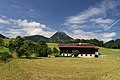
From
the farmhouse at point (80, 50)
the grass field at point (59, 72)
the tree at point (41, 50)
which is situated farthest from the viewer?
the farmhouse at point (80, 50)

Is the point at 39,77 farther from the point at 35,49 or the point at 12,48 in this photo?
the point at 35,49

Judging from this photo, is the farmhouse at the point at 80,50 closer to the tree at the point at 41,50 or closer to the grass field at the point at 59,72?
the tree at the point at 41,50

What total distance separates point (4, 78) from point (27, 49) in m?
49.5

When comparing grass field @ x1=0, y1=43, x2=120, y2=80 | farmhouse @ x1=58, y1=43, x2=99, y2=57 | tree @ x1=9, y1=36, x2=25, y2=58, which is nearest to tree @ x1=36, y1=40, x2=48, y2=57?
tree @ x1=9, y1=36, x2=25, y2=58

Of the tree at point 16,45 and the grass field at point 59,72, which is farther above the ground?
the tree at point 16,45

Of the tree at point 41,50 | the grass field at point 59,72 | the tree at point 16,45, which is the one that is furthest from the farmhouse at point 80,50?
the grass field at point 59,72

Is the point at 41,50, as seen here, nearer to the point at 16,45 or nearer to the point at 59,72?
the point at 16,45

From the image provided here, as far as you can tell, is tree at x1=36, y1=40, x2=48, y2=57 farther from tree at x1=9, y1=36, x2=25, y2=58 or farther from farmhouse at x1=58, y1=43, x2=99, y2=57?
farmhouse at x1=58, y1=43, x2=99, y2=57

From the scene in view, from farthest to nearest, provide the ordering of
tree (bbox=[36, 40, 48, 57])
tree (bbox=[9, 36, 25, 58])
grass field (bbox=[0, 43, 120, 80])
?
tree (bbox=[36, 40, 48, 57]) < tree (bbox=[9, 36, 25, 58]) < grass field (bbox=[0, 43, 120, 80])

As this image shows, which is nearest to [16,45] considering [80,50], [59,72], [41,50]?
[41,50]

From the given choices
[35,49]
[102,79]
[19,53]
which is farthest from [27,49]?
[102,79]

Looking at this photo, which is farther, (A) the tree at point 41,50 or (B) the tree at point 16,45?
(A) the tree at point 41,50

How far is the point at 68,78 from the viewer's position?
127 feet

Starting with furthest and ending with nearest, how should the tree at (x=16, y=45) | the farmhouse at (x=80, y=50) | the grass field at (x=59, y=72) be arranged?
the farmhouse at (x=80, y=50), the tree at (x=16, y=45), the grass field at (x=59, y=72)
